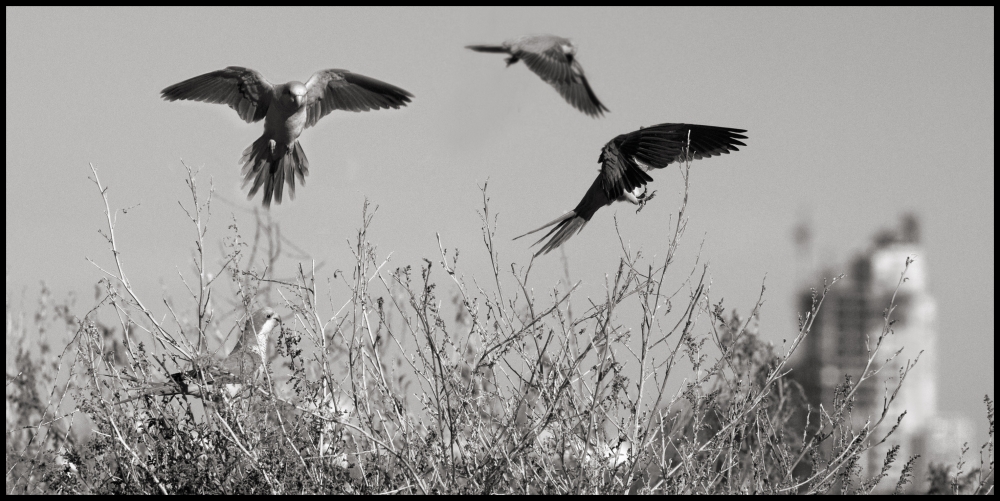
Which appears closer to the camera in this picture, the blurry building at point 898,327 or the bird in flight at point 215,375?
the bird in flight at point 215,375

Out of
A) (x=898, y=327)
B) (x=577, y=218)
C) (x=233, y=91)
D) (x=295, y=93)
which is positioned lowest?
(x=577, y=218)

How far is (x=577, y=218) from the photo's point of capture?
17.9 ft

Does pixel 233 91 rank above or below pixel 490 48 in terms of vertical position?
above

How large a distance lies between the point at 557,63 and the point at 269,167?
2451mm

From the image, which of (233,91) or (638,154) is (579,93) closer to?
Answer: (638,154)

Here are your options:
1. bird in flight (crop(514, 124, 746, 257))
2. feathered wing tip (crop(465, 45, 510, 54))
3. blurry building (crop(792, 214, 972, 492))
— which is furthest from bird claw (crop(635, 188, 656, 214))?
blurry building (crop(792, 214, 972, 492))

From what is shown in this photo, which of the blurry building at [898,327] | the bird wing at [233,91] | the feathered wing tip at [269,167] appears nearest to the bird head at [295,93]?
the bird wing at [233,91]

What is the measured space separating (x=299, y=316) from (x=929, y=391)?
83520mm

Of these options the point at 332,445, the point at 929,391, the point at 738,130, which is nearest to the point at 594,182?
the point at 738,130

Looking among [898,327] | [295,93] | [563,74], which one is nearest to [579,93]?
[563,74]

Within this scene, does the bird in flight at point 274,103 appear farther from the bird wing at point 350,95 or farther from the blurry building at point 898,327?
the blurry building at point 898,327

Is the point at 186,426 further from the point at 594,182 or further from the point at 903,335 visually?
the point at 903,335

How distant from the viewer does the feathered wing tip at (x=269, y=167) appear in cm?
673

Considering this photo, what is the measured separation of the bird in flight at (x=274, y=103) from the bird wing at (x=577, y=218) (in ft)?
6.10
